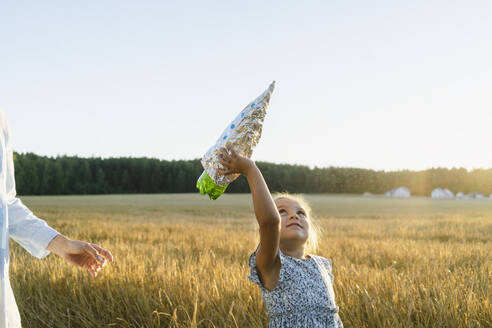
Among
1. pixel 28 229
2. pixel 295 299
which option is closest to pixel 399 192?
pixel 295 299

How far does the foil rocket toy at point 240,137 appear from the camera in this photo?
1.92 meters

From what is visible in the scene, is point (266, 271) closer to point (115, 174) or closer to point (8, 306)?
point (8, 306)

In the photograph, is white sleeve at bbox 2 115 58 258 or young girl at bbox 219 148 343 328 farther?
white sleeve at bbox 2 115 58 258

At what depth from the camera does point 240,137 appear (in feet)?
6.28

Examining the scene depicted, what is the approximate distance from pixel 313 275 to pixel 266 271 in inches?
13.4

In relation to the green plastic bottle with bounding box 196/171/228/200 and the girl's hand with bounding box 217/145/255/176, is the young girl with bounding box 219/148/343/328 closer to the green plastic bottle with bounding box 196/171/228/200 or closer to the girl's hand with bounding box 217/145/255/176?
the girl's hand with bounding box 217/145/255/176

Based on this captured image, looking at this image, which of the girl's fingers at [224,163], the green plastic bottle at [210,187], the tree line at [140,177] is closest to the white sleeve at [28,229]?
the green plastic bottle at [210,187]

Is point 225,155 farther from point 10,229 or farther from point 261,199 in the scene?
point 10,229

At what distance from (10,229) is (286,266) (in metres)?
1.32

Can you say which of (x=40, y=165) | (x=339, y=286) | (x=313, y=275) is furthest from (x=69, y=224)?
(x=40, y=165)

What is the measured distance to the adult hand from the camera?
2115 millimetres

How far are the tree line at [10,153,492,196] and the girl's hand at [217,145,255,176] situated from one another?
53204 mm

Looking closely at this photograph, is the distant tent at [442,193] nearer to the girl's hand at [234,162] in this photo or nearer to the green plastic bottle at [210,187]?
the green plastic bottle at [210,187]

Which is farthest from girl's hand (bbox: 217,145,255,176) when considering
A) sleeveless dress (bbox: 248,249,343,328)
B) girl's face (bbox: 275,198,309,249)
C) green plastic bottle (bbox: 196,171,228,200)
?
girl's face (bbox: 275,198,309,249)
